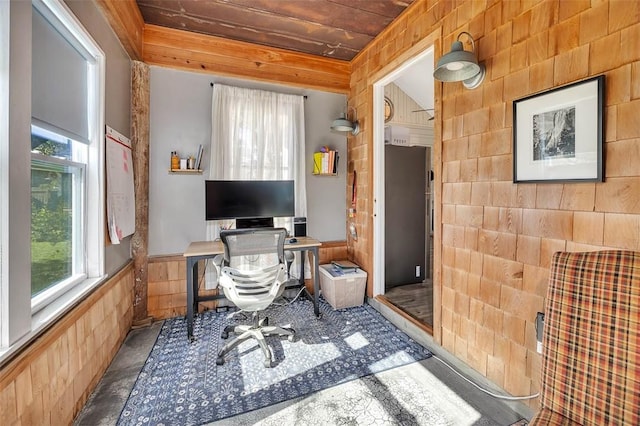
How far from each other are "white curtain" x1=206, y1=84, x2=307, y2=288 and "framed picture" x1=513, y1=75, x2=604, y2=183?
2.18 meters

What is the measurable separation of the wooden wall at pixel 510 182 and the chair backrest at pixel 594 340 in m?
0.38

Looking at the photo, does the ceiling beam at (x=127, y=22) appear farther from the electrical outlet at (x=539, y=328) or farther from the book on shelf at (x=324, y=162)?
the electrical outlet at (x=539, y=328)

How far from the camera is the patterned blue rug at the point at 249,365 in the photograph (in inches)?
65.5

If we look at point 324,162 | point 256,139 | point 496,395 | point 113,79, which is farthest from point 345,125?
point 496,395

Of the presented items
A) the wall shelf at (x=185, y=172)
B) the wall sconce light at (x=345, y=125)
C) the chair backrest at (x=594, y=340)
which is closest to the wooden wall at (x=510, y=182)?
the chair backrest at (x=594, y=340)

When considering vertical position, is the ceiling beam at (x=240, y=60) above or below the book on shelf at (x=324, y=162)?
above

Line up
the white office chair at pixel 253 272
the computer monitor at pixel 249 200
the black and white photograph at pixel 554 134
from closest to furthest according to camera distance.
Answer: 1. the black and white photograph at pixel 554 134
2. the white office chair at pixel 253 272
3. the computer monitor at pixel 249 200

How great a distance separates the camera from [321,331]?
8.41 feet

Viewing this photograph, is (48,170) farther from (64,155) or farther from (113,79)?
(113,79)

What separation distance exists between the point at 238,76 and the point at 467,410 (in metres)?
3.46

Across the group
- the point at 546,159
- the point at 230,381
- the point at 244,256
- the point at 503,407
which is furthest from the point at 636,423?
the point at 244,256

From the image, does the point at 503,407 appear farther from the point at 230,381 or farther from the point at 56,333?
the point at 56,333

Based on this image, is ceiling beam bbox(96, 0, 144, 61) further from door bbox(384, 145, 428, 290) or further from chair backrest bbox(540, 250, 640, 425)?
chair backrest bbox(540, 250, 640, 425)

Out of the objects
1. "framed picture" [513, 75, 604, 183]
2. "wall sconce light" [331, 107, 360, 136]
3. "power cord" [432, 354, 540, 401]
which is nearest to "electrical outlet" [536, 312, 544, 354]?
"power cord" [432, 354, 540, 401]
